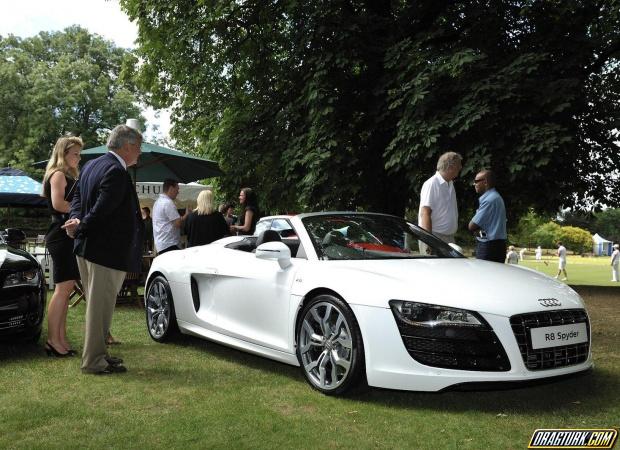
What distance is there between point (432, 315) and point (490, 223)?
3.11m

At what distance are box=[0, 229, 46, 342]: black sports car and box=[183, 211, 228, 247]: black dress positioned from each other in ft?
7.35

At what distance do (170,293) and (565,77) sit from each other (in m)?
9.39

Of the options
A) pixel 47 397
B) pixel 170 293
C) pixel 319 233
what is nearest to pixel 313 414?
pixel 319 233

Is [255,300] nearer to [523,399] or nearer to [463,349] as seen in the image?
[463,349]

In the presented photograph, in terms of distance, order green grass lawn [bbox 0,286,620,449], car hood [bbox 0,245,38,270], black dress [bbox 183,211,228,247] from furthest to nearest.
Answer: black dress [bbox 183,211,228,247] < car hood [bbox 0,245,38,270] < green grass lawn [bbox 0,286,620,449]

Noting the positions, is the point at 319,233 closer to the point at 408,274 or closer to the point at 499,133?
the point at 408,274

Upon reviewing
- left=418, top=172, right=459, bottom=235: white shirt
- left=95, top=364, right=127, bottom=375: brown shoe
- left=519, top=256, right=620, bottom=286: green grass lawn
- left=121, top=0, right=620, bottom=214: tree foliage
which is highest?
left=121, top=0, right=620, bottom=214: tree foliage

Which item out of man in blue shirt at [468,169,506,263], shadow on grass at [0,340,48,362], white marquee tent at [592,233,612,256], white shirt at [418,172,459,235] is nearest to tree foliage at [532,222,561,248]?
white marquee tent at [592,233,612,256]

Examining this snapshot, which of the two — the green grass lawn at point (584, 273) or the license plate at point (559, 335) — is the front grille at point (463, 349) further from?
the green grass lawn at point (584, 273)

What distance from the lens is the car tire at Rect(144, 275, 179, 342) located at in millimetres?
6102

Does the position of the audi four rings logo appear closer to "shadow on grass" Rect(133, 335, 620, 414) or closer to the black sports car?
"shadow on grass" Rect(133, 335, 620, 414)

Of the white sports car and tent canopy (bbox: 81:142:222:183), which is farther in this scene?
tent canopy (bbox: 81:142:222:183)

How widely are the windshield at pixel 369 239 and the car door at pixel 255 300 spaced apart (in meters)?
0.35

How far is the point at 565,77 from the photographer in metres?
11.9
